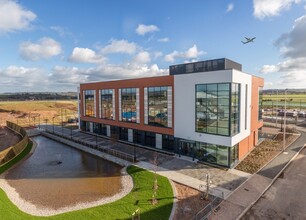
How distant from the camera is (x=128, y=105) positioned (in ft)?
118

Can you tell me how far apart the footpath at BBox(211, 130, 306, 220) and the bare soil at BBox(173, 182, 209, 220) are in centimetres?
142

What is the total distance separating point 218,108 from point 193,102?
11.6 feet

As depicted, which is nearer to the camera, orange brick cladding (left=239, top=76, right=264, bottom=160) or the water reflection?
the water reflection

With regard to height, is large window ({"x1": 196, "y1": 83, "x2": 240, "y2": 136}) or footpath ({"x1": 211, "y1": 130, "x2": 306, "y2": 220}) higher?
large window ({"x1": 196, "y1": 83, "x2": 240, "y2": 136})

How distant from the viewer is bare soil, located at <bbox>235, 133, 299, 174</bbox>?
24141mm

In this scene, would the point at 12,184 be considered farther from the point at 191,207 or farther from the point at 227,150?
the point at 227,150

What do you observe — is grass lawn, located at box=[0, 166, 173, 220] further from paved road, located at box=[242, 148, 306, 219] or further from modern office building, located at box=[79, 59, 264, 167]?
modern office building, located at box=[79, 59, 264, 167]

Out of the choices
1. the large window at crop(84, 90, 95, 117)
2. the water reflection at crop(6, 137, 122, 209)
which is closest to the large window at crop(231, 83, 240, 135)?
the water reflection at crop(6, 137, 122, 209)

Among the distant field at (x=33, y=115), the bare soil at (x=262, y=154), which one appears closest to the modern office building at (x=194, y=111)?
the bare soil at (x=262, y=154)

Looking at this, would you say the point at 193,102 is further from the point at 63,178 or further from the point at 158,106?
the point at 63,178

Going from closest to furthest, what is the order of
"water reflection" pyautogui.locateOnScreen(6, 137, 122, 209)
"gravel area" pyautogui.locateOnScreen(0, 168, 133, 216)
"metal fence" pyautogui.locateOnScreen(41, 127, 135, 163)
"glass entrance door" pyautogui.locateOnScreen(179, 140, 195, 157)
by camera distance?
"gravel area" pyautogui.locateOnScreen(0, 168, 133, 216) → "water reflection" pyautogui.locateOnScreen(6, 137, 122, 209) → "glass entrance door" pyautogui.locateOnScreen(179, 140, 195, 157) → "metal fence" pyautogui.locateOnScreen(41, 127, 135, 163)

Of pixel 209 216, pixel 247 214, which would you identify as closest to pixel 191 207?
pixel 209 216

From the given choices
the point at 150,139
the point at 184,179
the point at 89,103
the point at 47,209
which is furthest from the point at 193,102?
the point at 89,103

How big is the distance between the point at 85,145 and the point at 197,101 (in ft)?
68.6
